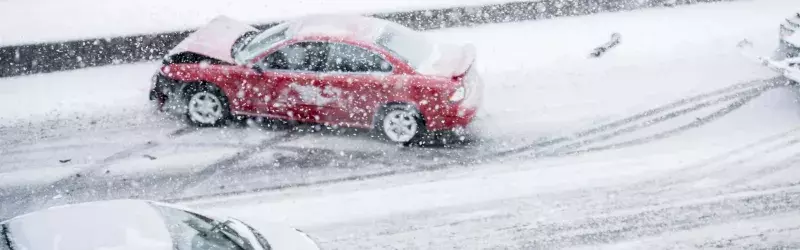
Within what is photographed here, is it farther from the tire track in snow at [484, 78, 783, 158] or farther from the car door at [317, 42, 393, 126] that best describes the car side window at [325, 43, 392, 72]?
the tire track in snow at [484, 78, 783, 158]

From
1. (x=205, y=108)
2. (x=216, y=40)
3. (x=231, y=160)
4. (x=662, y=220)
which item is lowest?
(x=662, y=220)

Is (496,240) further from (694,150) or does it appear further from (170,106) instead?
(170,106)

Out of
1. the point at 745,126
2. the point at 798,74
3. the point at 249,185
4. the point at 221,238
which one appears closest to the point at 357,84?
the point at 249,185

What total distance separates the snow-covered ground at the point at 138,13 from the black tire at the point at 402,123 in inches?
141

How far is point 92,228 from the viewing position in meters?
5.16

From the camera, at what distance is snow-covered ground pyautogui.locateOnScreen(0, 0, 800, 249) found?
773 cm

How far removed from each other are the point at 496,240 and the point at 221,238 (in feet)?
9.61

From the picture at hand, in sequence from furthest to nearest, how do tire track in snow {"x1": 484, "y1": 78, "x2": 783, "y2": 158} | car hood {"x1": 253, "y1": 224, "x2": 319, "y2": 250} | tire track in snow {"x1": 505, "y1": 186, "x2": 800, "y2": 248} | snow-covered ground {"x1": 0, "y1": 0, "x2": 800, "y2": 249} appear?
tire track in snow {"x1": 484, "y1": 78, "x2": 783, "y2": 158}
snow-covered ground {"x1": 0, "y1": 0, "x2": 800, "y2": 249}
tire track in snow {"x1": 505, "y1": 186, "x2": 800, "y2": 248}
car hood {"x1": 253, "y1": 224, "x2": 319, "y2": 250}

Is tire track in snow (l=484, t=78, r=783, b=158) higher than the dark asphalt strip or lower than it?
higher

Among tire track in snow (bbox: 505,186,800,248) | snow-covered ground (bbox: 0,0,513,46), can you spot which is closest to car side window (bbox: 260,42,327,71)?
snow-covered ground (bbox: 0,0,513,46)

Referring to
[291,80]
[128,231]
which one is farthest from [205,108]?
[128,231]

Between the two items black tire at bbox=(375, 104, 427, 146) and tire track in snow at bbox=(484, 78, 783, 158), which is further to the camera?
tire track in snow at bbox=(484, 78, 783, 158)

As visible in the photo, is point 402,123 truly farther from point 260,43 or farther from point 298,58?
point 260,43

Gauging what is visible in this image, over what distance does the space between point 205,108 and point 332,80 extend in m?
1.74
